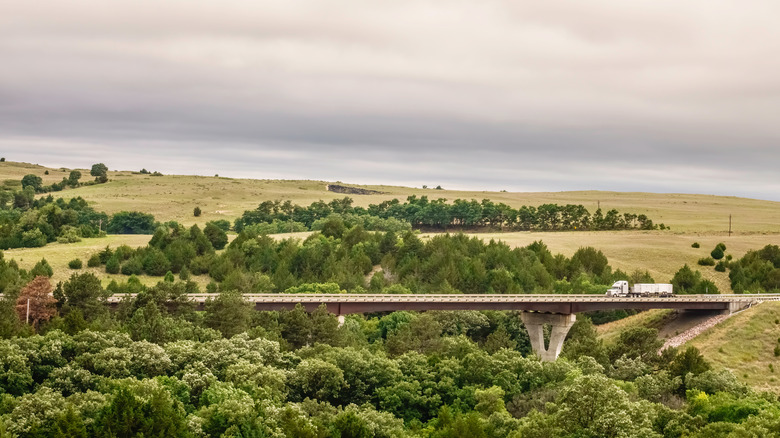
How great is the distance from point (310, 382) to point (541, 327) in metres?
45.0

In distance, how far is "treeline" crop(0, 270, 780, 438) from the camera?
66812 mm

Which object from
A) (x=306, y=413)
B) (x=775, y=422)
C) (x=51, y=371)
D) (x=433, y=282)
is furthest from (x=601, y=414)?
(x=433, y=282)

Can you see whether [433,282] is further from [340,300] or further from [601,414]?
[601,414]

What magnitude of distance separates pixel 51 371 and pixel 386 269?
91531 millimetres

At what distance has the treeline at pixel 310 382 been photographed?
66.8 m

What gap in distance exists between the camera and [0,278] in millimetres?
134625

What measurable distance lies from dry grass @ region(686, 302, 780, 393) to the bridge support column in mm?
15198

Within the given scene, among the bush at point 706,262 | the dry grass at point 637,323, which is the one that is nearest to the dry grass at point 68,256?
the dry grass at point 637,323

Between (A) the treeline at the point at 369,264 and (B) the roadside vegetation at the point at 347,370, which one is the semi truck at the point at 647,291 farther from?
(A) the treeline at the point at 369,264

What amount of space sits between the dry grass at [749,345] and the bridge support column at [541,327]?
49.9 ft

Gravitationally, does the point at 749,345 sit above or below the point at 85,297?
below

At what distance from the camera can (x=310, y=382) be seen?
83.7m

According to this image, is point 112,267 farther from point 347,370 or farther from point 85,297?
point 347,370

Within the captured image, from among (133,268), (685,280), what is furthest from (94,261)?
(685,280)
